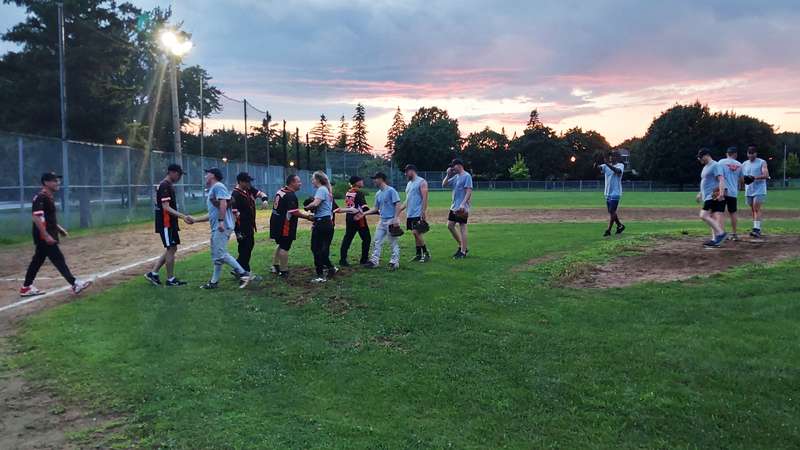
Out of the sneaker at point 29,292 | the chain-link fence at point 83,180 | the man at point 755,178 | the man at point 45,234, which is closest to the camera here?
the man at point 45,234

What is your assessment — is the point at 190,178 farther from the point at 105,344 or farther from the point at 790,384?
the point at 790,384

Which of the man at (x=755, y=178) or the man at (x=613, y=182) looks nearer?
the man at (x=755, y=178)

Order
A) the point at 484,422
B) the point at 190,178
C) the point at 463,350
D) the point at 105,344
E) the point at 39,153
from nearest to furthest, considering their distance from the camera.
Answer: the point at 484,422 < the point at 463,350 < the point at 105,344 < the point at 39,153 < the point at 190,178

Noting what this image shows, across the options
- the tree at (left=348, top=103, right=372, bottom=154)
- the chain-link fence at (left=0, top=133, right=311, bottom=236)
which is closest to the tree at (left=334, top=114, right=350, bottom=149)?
the tree at (left=348, top=103, right=372, bottom=154)

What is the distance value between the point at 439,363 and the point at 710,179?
8.43m

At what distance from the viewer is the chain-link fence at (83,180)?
16578mm

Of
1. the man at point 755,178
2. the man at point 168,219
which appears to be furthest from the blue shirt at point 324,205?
the man at point 755,178

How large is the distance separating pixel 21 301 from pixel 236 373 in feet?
16.7

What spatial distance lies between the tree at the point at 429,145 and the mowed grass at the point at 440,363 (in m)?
90.8

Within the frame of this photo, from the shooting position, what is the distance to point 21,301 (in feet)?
27.3

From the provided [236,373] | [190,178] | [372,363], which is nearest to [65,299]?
[236,373]

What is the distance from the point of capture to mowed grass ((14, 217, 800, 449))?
400cm

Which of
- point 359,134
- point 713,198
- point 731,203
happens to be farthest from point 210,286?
point 359,134

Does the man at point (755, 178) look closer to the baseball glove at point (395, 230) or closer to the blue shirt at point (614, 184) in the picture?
the blue shirt at point (614, 184)
